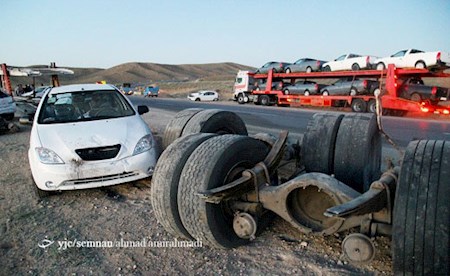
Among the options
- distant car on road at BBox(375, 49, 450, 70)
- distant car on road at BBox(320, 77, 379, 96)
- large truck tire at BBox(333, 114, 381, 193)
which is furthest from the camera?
distant car on road at BBox(320, 77, 379, 96)

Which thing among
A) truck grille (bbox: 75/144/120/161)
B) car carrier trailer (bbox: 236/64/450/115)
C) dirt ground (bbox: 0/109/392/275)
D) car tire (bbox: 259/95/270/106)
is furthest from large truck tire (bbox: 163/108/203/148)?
car tire (bbox: 259/95/270/106)

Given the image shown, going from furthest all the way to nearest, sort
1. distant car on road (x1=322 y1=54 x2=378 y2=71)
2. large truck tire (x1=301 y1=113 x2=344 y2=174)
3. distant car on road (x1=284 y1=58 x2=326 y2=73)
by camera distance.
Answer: distant car on road (x1=284 y1=58 x2=326 y2=73) → distant car on road (x1=322 y1=54 x2=378 y2=71) → large truck tire (x1=301 y1=113 x2=344 y2=174)

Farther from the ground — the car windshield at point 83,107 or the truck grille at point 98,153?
the car windshield at point 83,107

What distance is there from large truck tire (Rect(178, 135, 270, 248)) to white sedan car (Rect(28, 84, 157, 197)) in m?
1.99

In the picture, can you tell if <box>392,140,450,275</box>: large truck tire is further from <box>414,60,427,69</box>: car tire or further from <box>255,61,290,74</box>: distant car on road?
<box>255,61,290,74</box>: distant car on road

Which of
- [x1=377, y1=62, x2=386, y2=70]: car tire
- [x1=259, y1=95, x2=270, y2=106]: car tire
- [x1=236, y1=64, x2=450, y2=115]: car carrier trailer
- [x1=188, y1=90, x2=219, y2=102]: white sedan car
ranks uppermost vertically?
[x1=377, y1=62, x2=386, y2=70]: car tire

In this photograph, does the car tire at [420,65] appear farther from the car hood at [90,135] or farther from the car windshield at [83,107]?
A: the car hood at [90,135]

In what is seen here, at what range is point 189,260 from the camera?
2.78 m

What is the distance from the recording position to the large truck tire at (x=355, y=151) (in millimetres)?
3166

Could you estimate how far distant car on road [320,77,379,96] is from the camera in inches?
727

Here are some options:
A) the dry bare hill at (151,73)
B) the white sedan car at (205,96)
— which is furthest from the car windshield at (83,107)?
the dry bare hill at (151,73)

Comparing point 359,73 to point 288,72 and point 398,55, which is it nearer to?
point 398,55

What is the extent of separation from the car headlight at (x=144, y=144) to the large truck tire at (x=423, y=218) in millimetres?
3460

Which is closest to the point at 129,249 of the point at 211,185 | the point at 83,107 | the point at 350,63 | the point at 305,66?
the point at 211,185
